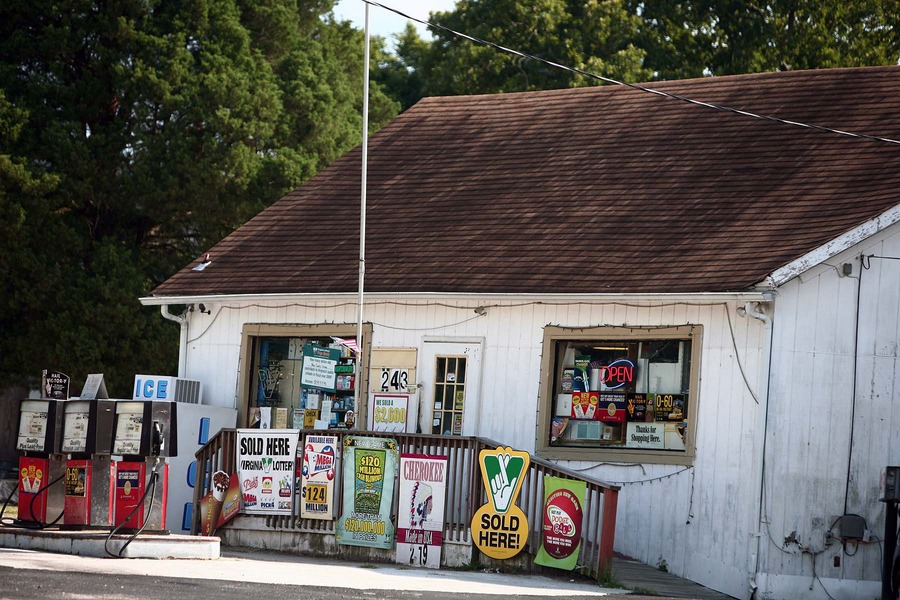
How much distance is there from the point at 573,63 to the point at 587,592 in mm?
26667

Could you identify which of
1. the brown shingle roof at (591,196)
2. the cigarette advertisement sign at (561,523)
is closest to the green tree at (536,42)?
the brown shingle roof at (591,196)

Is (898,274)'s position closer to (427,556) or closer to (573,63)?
(427,556)

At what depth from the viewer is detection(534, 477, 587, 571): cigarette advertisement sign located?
1472cm

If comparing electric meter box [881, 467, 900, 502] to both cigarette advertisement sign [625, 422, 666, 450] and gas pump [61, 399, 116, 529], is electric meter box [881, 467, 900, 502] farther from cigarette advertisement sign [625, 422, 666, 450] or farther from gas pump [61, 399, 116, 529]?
gas pump [61, 399, 116, 529]

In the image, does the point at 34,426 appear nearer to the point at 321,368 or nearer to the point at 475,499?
the point at 475,499

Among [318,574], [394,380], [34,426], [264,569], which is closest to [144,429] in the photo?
[34,426]

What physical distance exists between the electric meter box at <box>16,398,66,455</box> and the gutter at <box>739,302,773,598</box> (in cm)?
748

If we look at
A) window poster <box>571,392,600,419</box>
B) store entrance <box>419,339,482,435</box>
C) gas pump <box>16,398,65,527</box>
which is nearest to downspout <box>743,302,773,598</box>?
window poster <box>571,392,600,419</box>

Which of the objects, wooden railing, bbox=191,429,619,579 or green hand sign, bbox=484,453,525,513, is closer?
wooden railing, bbox=191,429,619,579

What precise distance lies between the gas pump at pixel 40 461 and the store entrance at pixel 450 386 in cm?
508

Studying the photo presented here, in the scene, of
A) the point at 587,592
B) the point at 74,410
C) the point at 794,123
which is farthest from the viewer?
the point at 794,123

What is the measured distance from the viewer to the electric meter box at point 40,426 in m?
14.8

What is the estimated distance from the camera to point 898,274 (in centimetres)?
1602

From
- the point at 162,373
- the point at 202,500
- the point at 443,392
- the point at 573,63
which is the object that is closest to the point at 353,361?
the point at 443,392
